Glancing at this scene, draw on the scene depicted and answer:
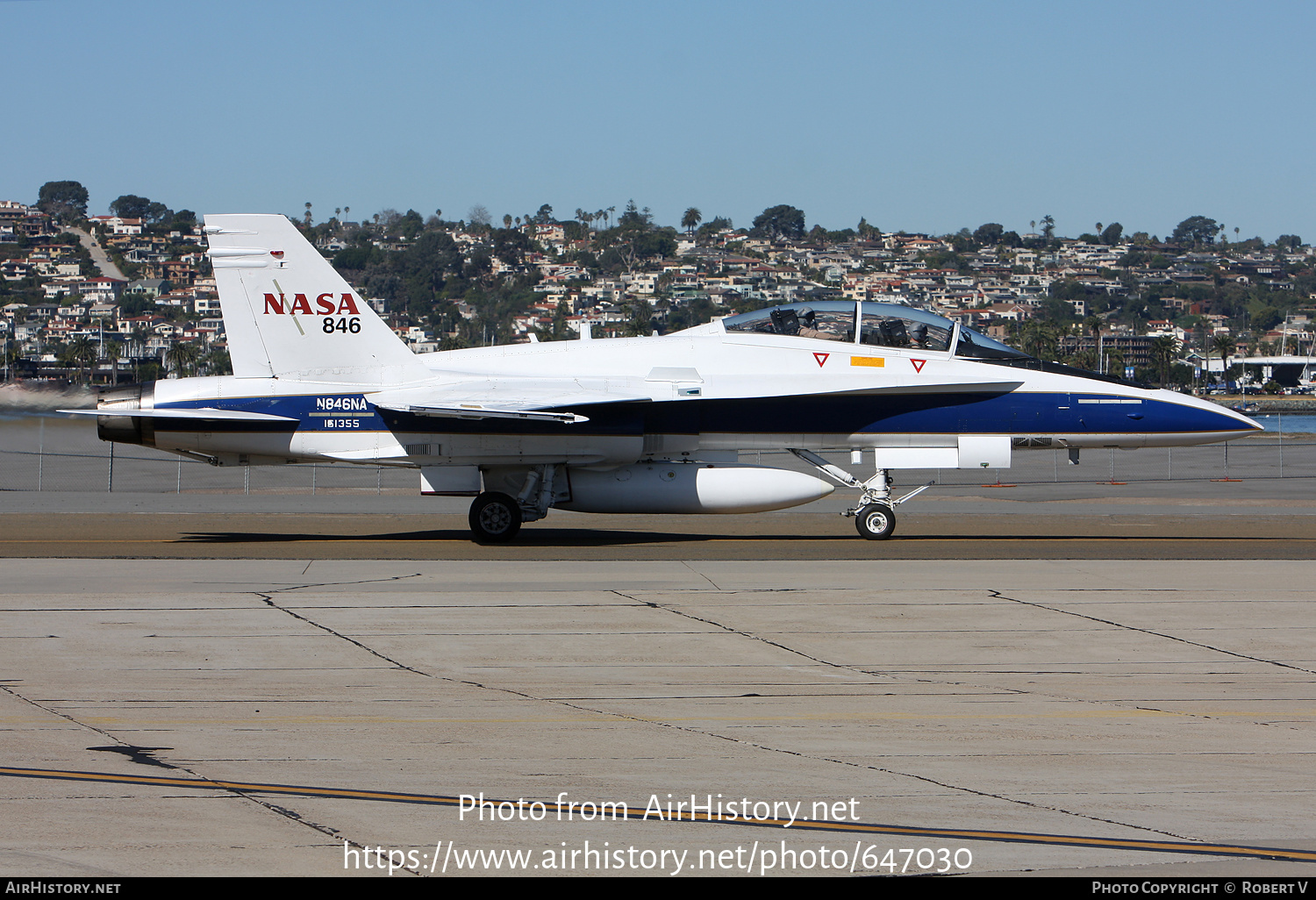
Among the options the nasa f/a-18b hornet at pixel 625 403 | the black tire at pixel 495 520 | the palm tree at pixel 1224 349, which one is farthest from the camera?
the palm tree at pixel 1224 349

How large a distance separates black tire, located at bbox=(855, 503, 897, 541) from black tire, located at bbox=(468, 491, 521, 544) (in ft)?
17.2

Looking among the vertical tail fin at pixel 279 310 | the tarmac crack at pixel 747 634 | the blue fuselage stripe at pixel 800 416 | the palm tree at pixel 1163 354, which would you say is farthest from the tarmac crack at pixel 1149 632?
the palm tree at pixel 1163 354

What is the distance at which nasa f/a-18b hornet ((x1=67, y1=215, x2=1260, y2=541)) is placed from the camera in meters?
17.3

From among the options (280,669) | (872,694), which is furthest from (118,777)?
(872,694)

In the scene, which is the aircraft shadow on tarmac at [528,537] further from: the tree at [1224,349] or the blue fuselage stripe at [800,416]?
the tree at [1224,349]

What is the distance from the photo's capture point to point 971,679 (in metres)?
9.39

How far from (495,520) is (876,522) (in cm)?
579

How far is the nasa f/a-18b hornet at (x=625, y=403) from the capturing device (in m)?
17.3

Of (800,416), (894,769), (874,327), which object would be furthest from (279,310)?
(894,769)

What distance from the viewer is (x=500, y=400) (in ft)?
56.6

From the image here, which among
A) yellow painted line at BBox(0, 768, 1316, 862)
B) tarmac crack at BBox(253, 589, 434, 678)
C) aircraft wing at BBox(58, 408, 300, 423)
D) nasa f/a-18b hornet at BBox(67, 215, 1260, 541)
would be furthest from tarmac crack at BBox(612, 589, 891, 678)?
aircraft wing at BBox(58, 408, 300, 423)

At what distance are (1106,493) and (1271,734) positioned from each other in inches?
913

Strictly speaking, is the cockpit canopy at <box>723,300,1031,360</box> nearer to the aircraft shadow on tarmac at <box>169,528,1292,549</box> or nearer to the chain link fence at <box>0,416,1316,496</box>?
the aircraft shadow on tarmac at <box>169,528,1292,549</box>

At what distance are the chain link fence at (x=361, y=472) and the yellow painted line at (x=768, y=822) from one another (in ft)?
62.5
